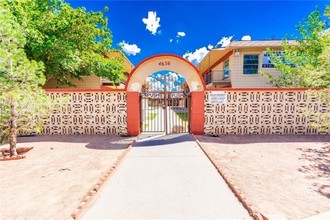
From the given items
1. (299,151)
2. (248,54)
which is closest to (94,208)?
(299,151)

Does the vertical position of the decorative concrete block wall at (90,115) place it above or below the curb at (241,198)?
above

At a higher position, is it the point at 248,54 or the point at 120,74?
the point at 248,54

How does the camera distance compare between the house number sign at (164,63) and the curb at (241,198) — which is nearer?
the curb at (241,198)

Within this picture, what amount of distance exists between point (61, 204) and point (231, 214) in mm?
3342

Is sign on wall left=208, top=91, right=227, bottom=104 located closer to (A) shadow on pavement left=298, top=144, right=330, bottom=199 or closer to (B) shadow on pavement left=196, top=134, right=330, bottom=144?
(B) shadow on pavement left=196, top=134, right=330, bottom=144

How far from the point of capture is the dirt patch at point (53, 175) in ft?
11.9

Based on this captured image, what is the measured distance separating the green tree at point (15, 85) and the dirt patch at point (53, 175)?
1.31 m

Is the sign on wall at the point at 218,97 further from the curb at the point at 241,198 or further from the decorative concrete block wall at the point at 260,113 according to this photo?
the curb at the point at 241,198

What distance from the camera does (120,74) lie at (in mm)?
16125

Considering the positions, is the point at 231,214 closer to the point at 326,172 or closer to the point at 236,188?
the point at 236,188

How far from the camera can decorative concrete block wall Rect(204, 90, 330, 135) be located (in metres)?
10.1

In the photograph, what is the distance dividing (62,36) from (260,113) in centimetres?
1404

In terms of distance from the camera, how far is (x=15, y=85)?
6.52 m

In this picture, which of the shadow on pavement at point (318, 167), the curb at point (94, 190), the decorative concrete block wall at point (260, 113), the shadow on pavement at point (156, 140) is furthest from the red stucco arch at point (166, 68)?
the shadow on pavement at point (318, 167)
